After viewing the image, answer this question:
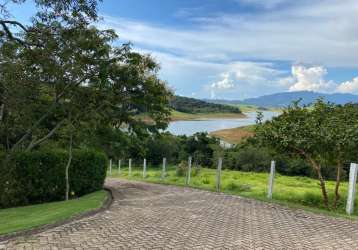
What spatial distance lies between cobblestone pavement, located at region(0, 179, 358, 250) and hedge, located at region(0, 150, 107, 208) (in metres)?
4.57

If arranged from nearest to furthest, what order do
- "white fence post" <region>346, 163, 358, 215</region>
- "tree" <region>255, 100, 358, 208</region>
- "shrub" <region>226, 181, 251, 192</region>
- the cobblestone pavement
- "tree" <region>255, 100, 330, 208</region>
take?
1. the cobblestone pavement
2. "white fence post" <region>346, 163, 358, 215</region>
3. "tree" <region>255, 100, 358, 208</region>
4. "tree" <region>255, 100, 330, 208</region>
5. "shrub" <region>226, 181, 251, 192</region>

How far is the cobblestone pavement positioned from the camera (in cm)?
796

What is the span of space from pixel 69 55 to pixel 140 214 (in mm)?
6339

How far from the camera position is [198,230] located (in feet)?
30.0

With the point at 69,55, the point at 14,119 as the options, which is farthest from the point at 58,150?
the point at 69,55

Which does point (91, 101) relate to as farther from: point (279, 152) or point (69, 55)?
point (279, 152)

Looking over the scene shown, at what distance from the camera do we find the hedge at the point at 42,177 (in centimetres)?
1516

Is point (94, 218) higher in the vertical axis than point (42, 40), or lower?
lower

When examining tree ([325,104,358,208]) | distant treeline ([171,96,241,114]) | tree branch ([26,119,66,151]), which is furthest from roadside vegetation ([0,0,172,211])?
distant treeline ([171,96,241,114])

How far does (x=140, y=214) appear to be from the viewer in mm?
11117

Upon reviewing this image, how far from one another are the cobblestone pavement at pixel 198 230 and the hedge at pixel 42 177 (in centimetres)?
457

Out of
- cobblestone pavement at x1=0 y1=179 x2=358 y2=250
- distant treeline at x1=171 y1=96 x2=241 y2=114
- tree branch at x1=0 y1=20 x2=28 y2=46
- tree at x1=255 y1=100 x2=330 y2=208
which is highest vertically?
distant treeline at x1=171 y1=96 x2=241 y2=114

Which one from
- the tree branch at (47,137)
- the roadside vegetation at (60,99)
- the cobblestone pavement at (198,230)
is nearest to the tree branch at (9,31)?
the roadside vegetation at (60,99)

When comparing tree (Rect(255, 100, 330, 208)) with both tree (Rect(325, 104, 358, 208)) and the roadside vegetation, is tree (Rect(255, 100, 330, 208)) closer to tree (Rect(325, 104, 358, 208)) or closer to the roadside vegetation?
tree (Rect(325, 104, 358, 208))
